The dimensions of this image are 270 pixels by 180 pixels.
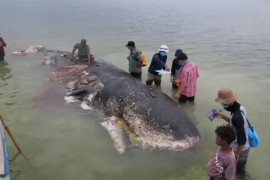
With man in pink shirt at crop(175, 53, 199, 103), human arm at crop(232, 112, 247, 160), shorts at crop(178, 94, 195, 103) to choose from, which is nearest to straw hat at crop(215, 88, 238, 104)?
human arm at crop(232, 112, 247, 160)

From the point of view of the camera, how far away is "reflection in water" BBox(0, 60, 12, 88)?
1442 cm

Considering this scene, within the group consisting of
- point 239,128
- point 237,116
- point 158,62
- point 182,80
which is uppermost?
point 237,116

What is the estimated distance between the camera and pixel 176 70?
11453 millimetres

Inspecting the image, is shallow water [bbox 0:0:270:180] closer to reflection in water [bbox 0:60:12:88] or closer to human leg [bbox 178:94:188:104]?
reflection in water [bbox 0:60:12:88]

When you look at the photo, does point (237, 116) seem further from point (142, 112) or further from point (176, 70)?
point (176, 70)

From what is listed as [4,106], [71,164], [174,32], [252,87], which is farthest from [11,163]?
[174,32]

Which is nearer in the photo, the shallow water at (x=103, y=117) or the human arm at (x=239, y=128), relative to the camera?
the human arm at (x=239, y=128)

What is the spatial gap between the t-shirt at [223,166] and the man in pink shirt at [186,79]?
4.51 m

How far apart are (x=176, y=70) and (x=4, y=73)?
366 inches

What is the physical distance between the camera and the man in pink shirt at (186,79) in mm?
9844

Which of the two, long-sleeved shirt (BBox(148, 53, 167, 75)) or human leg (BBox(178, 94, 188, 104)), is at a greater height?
long-sleeved shirt (BBox(148, 53, 167, 75))

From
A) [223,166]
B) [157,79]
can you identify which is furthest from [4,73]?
[223,166]

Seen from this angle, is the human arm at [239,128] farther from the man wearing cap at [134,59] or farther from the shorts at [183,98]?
the man wearing cap at [134,59]

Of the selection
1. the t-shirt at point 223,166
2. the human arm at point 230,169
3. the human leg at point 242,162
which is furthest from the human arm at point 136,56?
the human arm at point 230,169
